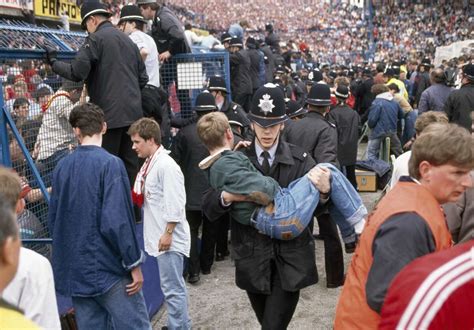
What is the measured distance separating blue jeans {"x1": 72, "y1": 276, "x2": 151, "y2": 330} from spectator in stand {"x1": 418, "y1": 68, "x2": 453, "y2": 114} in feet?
21.6

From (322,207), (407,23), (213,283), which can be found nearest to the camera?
(322,207)

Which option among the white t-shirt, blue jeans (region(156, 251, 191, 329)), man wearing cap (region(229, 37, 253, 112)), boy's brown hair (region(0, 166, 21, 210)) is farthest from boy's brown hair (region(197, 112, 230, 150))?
man wearing cap (region(229, 37, 253, 112))

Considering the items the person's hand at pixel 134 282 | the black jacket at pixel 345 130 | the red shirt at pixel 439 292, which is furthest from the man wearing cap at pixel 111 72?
the black jacket at pixel 345 130

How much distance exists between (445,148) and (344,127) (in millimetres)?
6280

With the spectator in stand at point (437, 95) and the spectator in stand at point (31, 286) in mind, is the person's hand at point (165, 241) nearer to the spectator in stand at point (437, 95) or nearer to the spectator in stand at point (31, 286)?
the spectator in stand at point (31, 286)

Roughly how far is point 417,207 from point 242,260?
161 cm

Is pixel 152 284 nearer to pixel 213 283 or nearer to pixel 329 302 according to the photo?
pixel 213 283

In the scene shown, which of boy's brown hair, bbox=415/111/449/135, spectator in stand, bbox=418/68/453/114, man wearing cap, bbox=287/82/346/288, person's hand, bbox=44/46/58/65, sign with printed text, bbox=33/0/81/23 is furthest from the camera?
sign with printed text, bbox=33/0/81/23

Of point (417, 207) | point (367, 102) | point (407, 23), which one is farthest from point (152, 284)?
point (407, 23)

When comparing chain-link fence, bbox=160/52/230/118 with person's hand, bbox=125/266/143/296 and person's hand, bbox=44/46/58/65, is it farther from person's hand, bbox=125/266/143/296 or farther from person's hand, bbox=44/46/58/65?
person's hand, bbox=125/266/143/296

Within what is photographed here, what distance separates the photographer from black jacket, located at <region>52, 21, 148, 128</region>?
16.2 ft

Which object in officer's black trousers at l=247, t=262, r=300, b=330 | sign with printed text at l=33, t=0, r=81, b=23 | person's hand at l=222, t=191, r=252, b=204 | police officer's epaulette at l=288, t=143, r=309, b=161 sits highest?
sign with printed text at l=33, t=0, r=81, b=23

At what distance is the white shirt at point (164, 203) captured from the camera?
4.30 meters

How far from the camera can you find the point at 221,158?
3451 mm
